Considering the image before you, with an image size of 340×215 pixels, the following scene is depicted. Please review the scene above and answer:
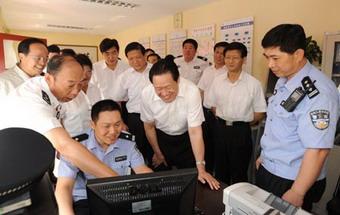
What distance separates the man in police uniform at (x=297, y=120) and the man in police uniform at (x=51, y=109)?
860 millimetres

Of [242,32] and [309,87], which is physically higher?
[242,32]

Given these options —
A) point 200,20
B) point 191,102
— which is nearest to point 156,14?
point 200,20

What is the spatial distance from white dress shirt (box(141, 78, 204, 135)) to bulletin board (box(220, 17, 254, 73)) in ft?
6.96

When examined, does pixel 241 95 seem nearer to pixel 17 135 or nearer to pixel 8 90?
pixel 8 90

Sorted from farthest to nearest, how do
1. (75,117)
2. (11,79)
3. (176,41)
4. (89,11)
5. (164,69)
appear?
(176,41) < (89,11) < (11,79) < (75,117) < (164,69)

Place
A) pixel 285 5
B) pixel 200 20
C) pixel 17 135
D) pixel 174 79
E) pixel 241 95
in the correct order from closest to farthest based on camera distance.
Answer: pixel 17 135, pixel 174 79, pixel 241 95, pixel 285 5, pixel 200 20

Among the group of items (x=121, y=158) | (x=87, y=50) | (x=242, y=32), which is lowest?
(x=121, y=158)

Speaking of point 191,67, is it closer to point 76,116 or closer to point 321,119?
point 76,116

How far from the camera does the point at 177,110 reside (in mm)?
1907

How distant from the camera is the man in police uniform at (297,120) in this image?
1162 mm

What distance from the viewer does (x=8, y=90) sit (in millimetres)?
2074

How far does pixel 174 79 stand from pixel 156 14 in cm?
397

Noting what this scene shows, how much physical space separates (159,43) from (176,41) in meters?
0.69

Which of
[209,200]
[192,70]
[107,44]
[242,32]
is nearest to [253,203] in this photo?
[209,200]
